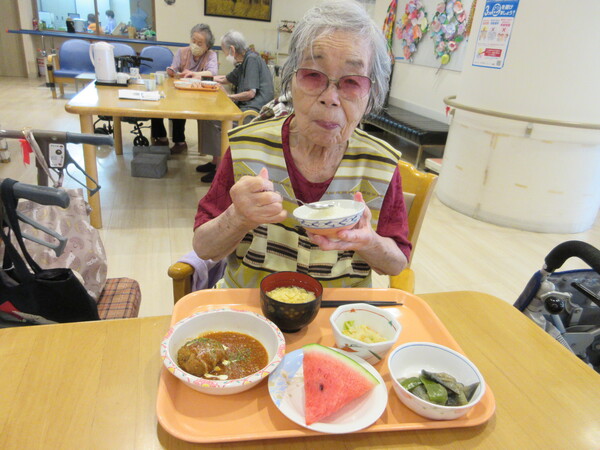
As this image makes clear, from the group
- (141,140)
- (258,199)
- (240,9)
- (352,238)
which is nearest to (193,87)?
(141,140)

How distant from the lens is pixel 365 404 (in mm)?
735

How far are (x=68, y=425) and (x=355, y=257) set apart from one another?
821mm

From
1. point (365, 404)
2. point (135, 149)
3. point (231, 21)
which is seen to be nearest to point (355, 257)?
point (365, 404)

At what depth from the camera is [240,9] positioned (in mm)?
8789

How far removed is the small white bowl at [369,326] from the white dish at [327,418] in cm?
3

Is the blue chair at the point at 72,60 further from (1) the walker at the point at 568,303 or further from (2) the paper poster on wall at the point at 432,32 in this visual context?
(1) the walker at the point at 568,303

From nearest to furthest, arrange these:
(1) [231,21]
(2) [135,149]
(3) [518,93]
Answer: (3) [518,93]
(2) [135,149]
(1) [231,21]

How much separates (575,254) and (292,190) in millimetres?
831

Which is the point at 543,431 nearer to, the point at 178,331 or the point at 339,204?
the point at 339,204

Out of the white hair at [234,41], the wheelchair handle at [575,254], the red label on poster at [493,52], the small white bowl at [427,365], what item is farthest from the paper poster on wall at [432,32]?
the small white bowl at [427,365]

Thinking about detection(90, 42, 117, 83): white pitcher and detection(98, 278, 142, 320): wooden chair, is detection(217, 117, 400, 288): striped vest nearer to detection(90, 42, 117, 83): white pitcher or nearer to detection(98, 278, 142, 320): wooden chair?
detection(98, 278, 142, 320): wooden chair

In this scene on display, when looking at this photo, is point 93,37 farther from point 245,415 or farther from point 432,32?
point 245,415

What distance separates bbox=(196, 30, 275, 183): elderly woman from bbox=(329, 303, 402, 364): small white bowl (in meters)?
3.51

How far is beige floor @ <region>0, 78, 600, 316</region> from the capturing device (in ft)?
8.63
